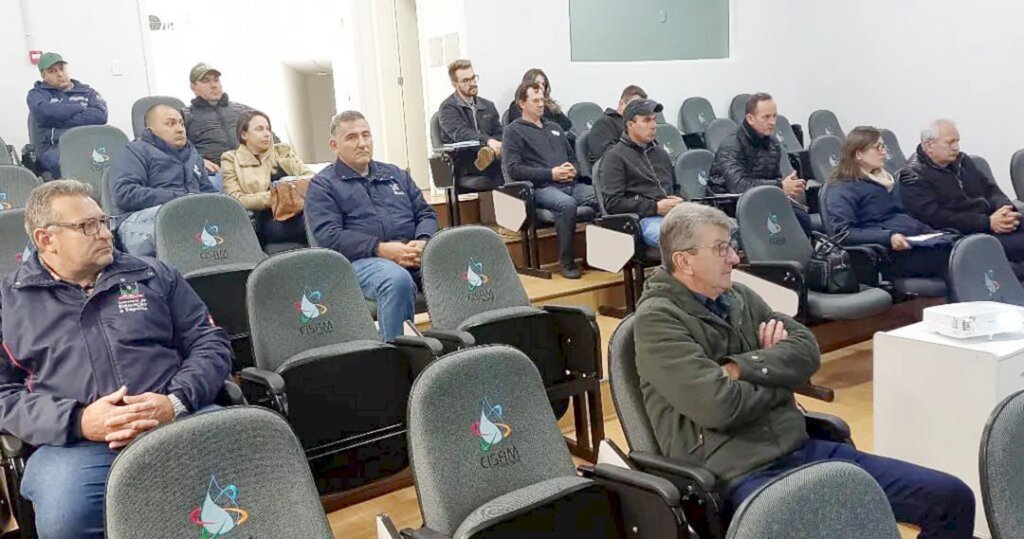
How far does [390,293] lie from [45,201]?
131 centimetres

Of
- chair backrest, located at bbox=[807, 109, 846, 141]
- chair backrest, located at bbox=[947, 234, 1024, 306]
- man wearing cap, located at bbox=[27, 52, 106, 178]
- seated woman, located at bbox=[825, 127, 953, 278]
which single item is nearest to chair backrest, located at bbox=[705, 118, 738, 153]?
chair backrest, located at bbox=[807, 109, 846, 141]

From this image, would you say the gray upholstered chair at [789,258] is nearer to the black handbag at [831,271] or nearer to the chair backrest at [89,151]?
the black handbag at [831,271]

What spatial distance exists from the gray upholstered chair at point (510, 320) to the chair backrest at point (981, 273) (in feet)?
4.69

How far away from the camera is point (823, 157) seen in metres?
5.98

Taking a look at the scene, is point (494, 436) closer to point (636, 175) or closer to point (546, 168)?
point (636, 175)

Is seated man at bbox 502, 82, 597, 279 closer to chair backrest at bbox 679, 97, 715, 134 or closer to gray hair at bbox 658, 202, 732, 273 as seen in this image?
chair backrest at bbox 679, 97, 715, 134

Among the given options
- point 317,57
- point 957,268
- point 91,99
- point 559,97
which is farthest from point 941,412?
point 317,57

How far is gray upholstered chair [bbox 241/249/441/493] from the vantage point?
2.46 metres

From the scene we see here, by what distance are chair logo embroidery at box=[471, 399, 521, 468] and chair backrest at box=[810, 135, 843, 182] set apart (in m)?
4.58

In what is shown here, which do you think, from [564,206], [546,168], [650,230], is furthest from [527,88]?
[650,230]

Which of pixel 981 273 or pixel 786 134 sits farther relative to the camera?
pixel 786 134

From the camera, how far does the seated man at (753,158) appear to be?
15.5ft

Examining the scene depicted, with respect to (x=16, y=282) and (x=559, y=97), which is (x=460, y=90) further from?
(x=16, y=282)

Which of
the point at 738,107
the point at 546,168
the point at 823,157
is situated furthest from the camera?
the point at 738,107
